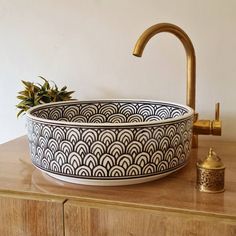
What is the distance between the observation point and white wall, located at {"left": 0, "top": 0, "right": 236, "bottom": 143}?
81 centimetres

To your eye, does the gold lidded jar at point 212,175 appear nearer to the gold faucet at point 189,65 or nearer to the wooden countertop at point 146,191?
the wooden countertop at point 146,191

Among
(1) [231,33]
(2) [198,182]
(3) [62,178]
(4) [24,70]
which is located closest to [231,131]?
(1) [231,33]

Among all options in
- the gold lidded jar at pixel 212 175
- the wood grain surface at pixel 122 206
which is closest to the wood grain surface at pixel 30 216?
the wood grain surface at pixel 122 206

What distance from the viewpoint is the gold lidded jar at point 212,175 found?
0.52m

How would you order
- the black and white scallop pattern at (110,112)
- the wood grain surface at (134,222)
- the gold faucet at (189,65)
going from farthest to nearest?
the black and white scallop pattern at (110,112), the gold faucet at (189,65), the wood grain surface at (134,222)

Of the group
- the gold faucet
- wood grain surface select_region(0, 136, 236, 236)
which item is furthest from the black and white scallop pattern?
wood grain surface select_region(0, 136, 236, 236)

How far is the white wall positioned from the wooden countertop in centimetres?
24

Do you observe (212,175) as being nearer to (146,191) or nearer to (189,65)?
(146,191)

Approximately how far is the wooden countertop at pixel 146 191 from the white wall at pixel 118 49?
24 cm

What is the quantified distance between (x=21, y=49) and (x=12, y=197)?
1.71 feet

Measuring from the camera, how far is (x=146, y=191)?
21.0 inches

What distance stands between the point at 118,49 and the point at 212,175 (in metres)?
0.45

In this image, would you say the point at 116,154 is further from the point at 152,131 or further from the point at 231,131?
the point at 231,131

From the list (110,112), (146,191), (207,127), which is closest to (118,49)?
(110,112)
